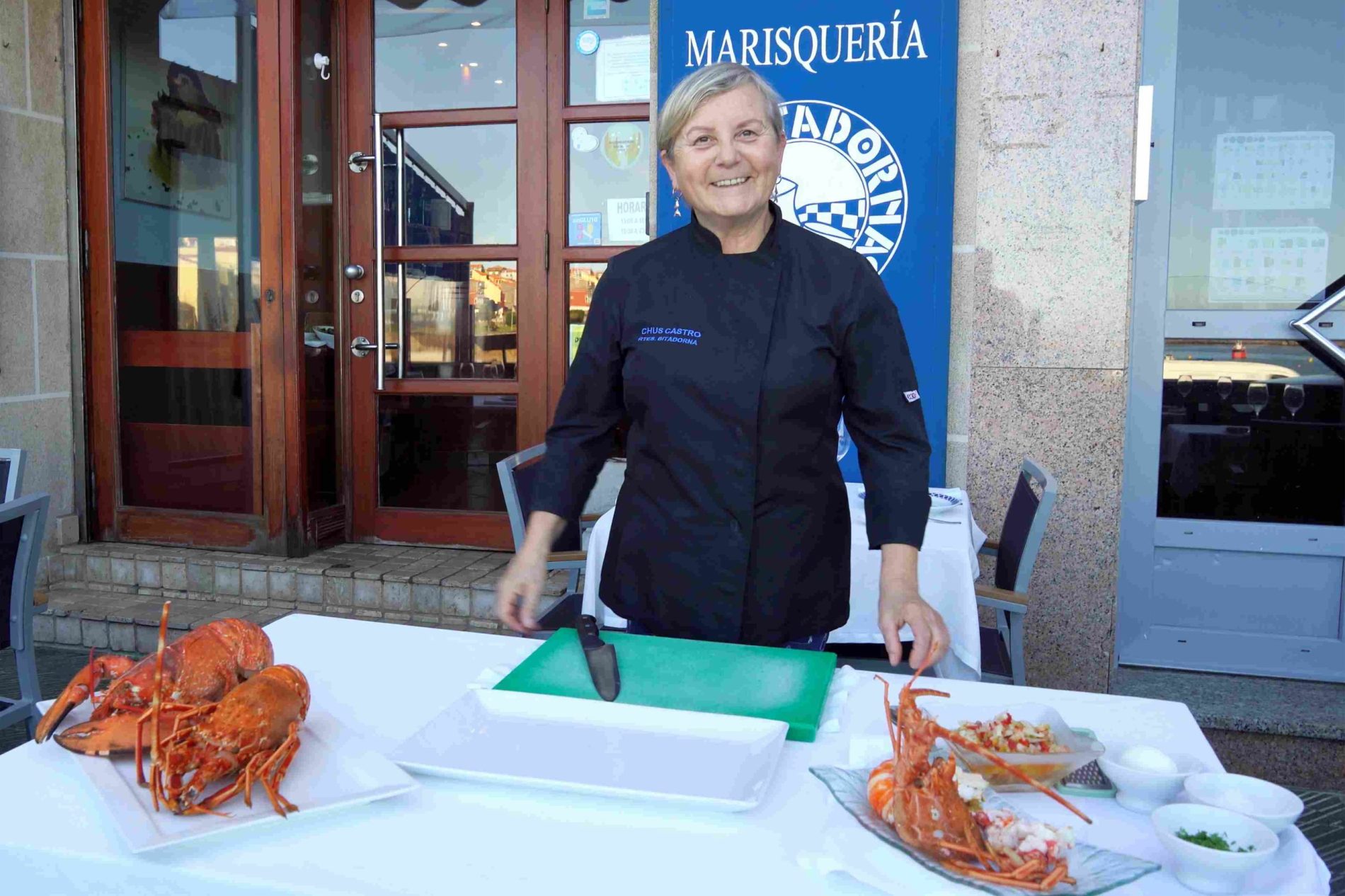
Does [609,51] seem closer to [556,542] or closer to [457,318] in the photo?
[457,318]

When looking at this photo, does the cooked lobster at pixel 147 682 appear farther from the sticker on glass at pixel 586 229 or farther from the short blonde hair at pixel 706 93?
the sticker on glass at pixel 586 229

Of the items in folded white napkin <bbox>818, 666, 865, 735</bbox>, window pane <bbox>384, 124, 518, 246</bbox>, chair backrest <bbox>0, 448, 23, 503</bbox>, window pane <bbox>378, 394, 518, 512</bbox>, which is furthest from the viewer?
window pane <bbox>378, 394, 518, 512</bbox>

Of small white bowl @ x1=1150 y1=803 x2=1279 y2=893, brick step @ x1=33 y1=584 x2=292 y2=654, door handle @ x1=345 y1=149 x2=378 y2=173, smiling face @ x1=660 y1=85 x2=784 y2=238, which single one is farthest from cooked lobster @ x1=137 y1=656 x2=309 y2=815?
door handle @ x1=345 y1=149 x2=378 y2=173

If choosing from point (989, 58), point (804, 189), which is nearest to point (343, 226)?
point (804, 189)

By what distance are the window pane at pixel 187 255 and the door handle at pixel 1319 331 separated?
409 centimetres

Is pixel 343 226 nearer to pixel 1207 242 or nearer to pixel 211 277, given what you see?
pixel 211 277

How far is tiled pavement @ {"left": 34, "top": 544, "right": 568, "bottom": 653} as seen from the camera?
4.25 m

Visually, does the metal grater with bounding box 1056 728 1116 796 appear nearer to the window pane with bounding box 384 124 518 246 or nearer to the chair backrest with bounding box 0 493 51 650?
the chair backrest with bounding box 0 493 51 650

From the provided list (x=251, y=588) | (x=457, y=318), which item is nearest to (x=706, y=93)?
(x=457, y=318)

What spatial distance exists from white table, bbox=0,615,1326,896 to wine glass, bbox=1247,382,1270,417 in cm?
292

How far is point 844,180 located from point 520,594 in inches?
106

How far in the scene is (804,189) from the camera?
3.89 m

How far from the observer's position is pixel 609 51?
14.7ft

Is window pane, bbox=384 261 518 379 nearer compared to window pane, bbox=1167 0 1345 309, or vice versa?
window pane, bbox=1167 0 1345 309
